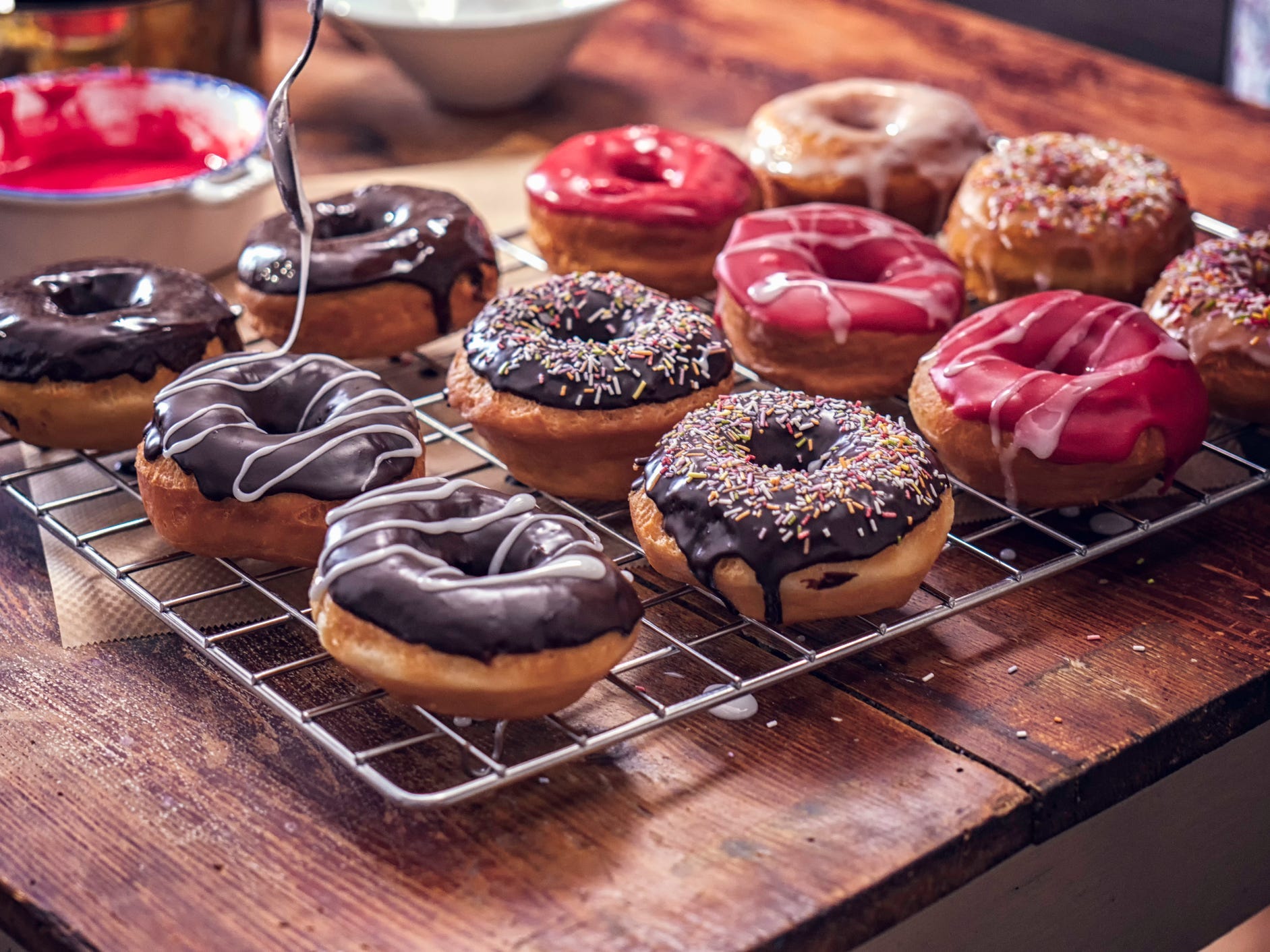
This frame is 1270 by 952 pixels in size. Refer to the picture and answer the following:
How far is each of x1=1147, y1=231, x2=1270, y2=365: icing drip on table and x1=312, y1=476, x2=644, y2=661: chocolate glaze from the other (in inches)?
37.9

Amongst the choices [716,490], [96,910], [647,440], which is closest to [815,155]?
[647,440]

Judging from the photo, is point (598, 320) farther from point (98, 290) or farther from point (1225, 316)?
point (1225, 316)

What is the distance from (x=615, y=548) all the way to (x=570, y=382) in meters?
0.22

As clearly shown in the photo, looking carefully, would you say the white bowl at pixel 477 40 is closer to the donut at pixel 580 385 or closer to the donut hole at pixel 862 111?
the donut hole at pixel 862 111

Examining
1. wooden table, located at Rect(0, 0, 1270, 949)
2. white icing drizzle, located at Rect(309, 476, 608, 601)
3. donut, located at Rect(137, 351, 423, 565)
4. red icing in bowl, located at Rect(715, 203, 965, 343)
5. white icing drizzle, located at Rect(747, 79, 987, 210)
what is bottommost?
wooden table, located at Rect(0, 0, 1270, 949)

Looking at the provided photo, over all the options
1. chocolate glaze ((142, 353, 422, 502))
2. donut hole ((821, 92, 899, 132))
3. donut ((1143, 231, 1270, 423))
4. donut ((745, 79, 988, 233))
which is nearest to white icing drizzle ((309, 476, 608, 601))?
chocolate glaze ((142, 353, 422, 502))

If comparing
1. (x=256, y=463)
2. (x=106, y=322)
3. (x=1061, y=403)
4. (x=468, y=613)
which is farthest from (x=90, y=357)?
(x=1061, y=403)

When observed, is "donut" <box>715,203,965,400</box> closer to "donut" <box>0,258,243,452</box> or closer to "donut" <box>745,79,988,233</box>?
"donut" <box>745,79,988,233</box>

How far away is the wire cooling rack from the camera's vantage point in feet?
4.74

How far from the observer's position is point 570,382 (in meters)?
1.83

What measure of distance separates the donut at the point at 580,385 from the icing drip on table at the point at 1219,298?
0.63 m

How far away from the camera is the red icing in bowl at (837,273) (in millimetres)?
2010

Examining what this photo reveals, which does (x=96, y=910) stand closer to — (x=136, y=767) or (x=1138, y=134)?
(x=136, y=767)

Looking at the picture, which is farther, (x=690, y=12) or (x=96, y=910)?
(x=690, y=12)
